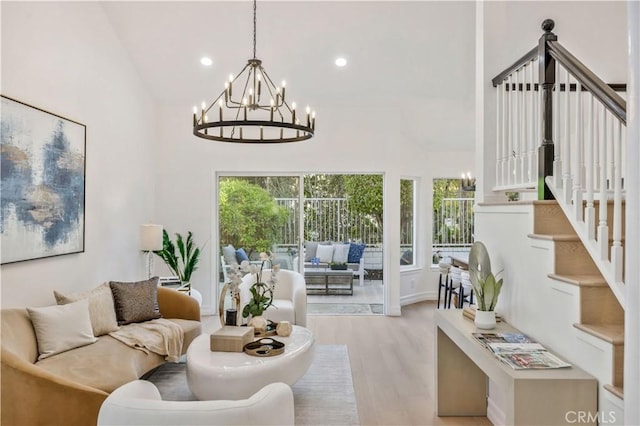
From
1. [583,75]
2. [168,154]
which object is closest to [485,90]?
[583,75]

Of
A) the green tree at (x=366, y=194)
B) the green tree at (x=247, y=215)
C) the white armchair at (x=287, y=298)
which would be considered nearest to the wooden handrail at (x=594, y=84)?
the white armchair at (x=287, y=298)

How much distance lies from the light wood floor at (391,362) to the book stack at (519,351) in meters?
0.95

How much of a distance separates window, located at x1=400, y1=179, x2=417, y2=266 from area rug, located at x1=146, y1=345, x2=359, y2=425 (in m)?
2.97

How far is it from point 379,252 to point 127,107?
398cm

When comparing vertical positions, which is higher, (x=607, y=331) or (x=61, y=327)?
(x=607, y=331)

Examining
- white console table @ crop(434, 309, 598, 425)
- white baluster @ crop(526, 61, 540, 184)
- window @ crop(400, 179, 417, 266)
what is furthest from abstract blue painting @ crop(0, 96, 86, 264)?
window @ crop(400, 179, 417, 266)

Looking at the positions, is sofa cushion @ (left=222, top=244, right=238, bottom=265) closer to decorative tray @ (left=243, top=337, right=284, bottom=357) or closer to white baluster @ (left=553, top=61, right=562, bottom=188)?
decorative tray @ (left=243, top=337, right=284, bottom=357)

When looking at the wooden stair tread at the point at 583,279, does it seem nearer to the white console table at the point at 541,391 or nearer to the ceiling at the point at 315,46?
the white console table at the point at 541,391

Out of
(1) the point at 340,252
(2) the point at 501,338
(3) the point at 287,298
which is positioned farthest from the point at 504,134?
(1) the point at 340,252

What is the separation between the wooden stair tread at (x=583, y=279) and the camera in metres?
2.04

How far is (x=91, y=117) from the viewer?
14.4ft

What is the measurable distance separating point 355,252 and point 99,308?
3.83 meters

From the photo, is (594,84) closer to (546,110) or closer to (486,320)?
(546,110)

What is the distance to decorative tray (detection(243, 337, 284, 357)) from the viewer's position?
3.12 meters
